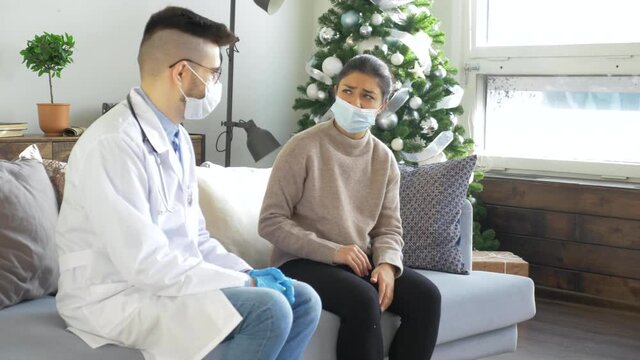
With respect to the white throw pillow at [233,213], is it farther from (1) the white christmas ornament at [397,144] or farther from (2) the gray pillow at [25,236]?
(1) the white christmas ornament at [397,144]

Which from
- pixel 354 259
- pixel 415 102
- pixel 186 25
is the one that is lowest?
pixel 354 259

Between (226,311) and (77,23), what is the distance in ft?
8.25

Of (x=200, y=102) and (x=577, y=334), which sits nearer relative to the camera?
(x=200, y=102)

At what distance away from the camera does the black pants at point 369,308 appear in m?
2.53

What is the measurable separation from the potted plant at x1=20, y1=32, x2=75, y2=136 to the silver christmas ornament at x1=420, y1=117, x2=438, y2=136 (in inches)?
64.5

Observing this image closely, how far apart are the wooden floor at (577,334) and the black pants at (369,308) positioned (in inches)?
35.7

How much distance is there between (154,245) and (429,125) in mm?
2454

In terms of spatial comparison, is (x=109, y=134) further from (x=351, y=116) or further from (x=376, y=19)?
(x=376, y=19)

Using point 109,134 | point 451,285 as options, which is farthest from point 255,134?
point 109,134

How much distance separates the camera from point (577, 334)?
384 centimetres

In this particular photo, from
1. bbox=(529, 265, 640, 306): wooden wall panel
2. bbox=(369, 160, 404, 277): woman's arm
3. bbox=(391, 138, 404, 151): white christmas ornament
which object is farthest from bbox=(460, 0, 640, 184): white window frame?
bbox=(369, 160, 404, 277): woman's arm

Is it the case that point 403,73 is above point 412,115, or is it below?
above

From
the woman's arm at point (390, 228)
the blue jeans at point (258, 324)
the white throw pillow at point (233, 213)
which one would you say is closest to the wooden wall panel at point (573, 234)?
the woman's arm at point (390, 228)

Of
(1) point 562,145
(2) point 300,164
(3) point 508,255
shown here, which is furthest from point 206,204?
(1) point 562,145
